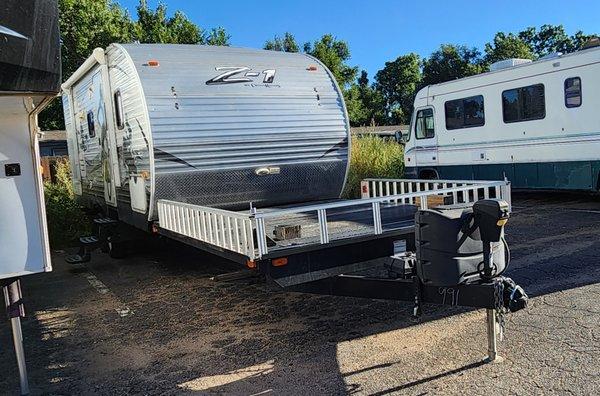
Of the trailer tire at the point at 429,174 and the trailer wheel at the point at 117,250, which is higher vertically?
the trailer tire at the point at 429,174

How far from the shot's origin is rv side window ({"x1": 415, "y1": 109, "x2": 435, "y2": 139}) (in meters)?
14.3

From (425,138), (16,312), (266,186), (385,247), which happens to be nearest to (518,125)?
(425,138)

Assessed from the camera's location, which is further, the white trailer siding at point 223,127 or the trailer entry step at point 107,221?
the trailer entry step at point 107,221

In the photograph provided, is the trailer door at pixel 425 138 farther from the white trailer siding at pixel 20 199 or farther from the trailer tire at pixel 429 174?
the white trailer siding at pixel 20 199

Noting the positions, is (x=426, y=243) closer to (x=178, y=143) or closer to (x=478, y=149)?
(x=178, y=143)

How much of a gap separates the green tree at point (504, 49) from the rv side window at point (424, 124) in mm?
38680

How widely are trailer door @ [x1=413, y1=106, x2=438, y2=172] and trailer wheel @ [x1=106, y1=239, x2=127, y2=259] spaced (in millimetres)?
8489

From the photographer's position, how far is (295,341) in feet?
15.4

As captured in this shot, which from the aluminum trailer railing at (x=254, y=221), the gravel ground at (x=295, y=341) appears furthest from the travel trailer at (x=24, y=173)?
the aluminum trailer railing at (x=254, y=221)

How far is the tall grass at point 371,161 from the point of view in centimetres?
1415

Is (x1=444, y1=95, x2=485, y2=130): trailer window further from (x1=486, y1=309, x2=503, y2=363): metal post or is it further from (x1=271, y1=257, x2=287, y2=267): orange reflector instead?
(x1=271, y1=257, x2=287, y2=267): orange reflector

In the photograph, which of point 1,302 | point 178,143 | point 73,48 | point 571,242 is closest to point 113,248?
point 1,302

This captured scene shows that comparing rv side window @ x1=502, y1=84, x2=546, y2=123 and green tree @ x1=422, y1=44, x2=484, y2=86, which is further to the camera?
green tree @ x1=422, y1=44, x2=484, y2=86

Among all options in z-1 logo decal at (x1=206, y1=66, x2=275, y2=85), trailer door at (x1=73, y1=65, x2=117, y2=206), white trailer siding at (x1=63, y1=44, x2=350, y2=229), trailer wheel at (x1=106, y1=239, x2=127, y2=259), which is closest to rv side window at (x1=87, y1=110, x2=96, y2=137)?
trailer door at (x1=73, y1=65, x2=117, y2=206)
